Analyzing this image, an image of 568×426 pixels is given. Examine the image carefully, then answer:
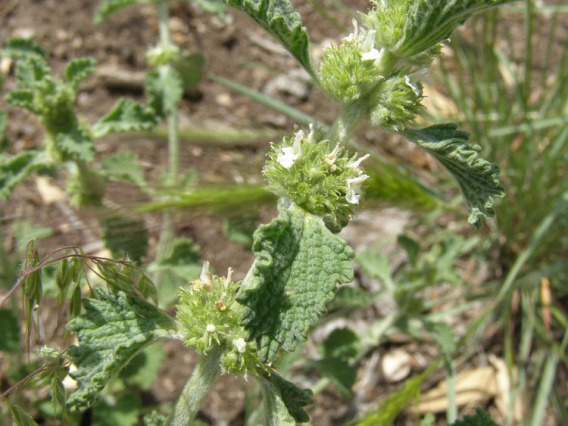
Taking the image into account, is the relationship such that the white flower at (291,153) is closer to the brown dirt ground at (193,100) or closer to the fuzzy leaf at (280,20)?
the fuzzy leaf at (280,20)

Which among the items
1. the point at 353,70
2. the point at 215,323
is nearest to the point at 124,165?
the point at 215,323

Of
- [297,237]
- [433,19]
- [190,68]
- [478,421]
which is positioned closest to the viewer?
[433,19]

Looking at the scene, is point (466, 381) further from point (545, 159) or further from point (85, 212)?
point (85, 212)

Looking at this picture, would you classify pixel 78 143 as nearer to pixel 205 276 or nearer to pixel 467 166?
pixel 205 276

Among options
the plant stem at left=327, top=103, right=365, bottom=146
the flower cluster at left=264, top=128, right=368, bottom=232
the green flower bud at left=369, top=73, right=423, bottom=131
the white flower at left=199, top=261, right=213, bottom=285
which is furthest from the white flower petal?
the white flower at left=199, top=261, right=213, bottom=285

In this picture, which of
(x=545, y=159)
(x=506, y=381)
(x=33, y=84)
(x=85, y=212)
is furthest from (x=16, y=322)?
(x=545, y=159)

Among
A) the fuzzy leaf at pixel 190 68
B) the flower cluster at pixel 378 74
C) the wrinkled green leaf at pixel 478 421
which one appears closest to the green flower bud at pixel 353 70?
the flower cluster at pixel 378 74
